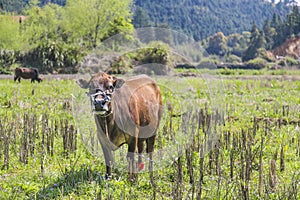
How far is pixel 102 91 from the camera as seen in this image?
5.08 metres

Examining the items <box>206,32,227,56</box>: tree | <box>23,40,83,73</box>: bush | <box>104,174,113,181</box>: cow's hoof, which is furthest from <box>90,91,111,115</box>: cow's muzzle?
<box>206,32,227,56</box>: tree

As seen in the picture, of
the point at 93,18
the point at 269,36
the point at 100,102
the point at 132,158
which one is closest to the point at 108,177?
the point at 132,158

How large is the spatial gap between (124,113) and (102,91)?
0.62m

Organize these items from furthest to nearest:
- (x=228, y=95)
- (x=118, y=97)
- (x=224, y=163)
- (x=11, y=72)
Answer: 1. (x=11, y=72)
2. (x=228, y=95)
3. (x=224, y=163)
4. (x=118, y=97)

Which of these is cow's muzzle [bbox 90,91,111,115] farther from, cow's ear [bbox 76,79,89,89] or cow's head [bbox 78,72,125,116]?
cow's ear [bbox 76,79,89,89]

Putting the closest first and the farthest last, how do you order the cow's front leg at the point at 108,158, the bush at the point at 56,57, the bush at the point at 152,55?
the cow's front leg at the point at 108,158
the bush at the point at 152,55
the bush at the point at 56,57

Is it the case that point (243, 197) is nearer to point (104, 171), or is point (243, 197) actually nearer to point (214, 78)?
point (104, 171)

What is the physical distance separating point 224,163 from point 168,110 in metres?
4.56

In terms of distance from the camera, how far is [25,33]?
45938mm

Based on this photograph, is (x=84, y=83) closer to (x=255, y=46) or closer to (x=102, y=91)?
(x=102, y=91)

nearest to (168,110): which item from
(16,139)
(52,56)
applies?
(16,139)

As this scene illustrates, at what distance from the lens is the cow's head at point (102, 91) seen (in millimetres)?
4969

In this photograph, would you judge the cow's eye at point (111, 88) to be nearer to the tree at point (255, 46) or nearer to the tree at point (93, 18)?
the tree at point (93, 18)

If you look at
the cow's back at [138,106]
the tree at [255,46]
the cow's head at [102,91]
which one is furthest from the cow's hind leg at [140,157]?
the tree at [255,46]
